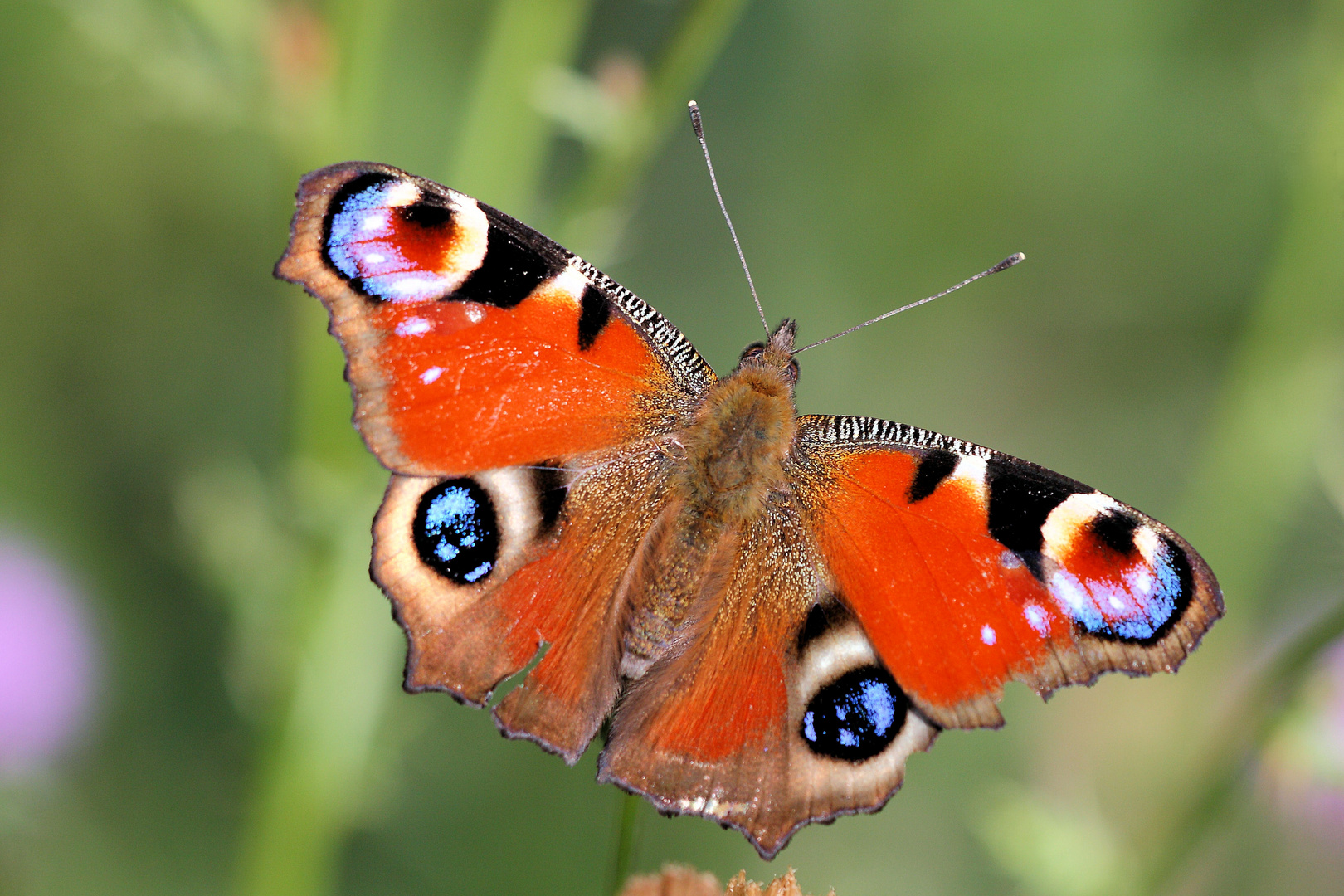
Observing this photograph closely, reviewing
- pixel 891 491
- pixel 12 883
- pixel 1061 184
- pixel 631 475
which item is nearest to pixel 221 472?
pixel 12 883

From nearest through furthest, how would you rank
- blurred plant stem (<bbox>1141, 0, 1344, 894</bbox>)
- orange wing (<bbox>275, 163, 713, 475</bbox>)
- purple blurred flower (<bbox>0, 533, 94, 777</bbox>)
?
orange wing (<bbox>275, 163, 713, 475</bbox>) → blurred plant stem (<bbox>1141, 0, 1344, 894</bbox>) → purple blurred flower (<bbox>0, 533, 94, 777</bbox>)

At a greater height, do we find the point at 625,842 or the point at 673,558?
the point at 673,558

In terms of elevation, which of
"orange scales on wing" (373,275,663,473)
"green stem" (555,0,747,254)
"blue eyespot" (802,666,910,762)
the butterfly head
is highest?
"green stem" (555,0,747,254)

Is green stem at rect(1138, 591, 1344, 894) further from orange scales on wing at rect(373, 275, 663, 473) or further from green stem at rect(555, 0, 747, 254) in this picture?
green stem at rect(555, 0, 747, 254)

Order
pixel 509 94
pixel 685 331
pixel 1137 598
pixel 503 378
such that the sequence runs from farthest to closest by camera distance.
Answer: pixel 685 331, pixel 509 94, pixel 503 378, pixel 1137 598

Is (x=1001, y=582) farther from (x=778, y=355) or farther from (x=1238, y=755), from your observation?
(x=1238, y=755)

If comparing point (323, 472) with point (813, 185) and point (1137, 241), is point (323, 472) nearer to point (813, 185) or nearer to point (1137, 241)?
point (813, 185)

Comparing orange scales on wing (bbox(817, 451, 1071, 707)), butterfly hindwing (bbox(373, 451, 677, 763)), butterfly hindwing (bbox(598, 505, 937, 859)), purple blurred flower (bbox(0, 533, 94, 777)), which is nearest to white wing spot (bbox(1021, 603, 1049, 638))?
orange scales on wing (bbox(817, 451, 1071, 707))

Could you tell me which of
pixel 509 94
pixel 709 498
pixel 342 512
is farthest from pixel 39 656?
pixel 709 498
